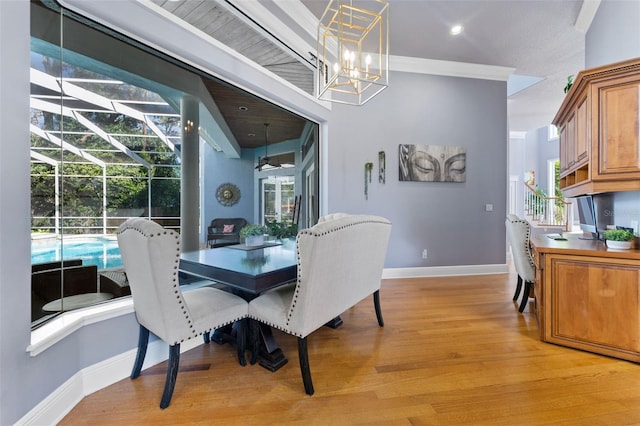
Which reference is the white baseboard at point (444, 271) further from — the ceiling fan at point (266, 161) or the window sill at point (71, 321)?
the window sill at point (71, 321)

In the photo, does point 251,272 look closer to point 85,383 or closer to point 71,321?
point 71,321

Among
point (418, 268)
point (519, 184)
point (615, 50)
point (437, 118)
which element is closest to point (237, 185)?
point (418, 268)

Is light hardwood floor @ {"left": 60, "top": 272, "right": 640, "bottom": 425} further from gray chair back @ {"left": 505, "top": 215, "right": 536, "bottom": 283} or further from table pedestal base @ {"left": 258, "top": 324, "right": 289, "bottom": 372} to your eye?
gray chair back @ {"left": 505, "top": 215, "right": 536, "bottom": 283}

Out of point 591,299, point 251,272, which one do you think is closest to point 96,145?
point 251,272

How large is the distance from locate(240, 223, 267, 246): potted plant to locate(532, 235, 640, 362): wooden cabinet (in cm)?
238

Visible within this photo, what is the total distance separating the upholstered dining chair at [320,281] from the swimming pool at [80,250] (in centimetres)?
107

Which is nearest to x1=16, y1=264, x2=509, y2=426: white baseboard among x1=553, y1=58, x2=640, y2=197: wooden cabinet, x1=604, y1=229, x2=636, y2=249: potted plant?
x1=604, y1=229, x2=636, y2=249: potted plant

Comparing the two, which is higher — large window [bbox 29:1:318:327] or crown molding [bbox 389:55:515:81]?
crown molding [bbox 389:55:515:81]

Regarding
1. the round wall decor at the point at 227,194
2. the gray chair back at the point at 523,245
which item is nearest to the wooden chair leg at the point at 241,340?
the round wall decor at the point at 227,194

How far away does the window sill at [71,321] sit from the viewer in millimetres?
1342

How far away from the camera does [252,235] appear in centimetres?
249

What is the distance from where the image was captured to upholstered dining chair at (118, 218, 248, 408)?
1443 millimetres

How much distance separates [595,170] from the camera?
2236mm

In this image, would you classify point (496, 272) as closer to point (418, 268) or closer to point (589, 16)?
point (418, 268)
